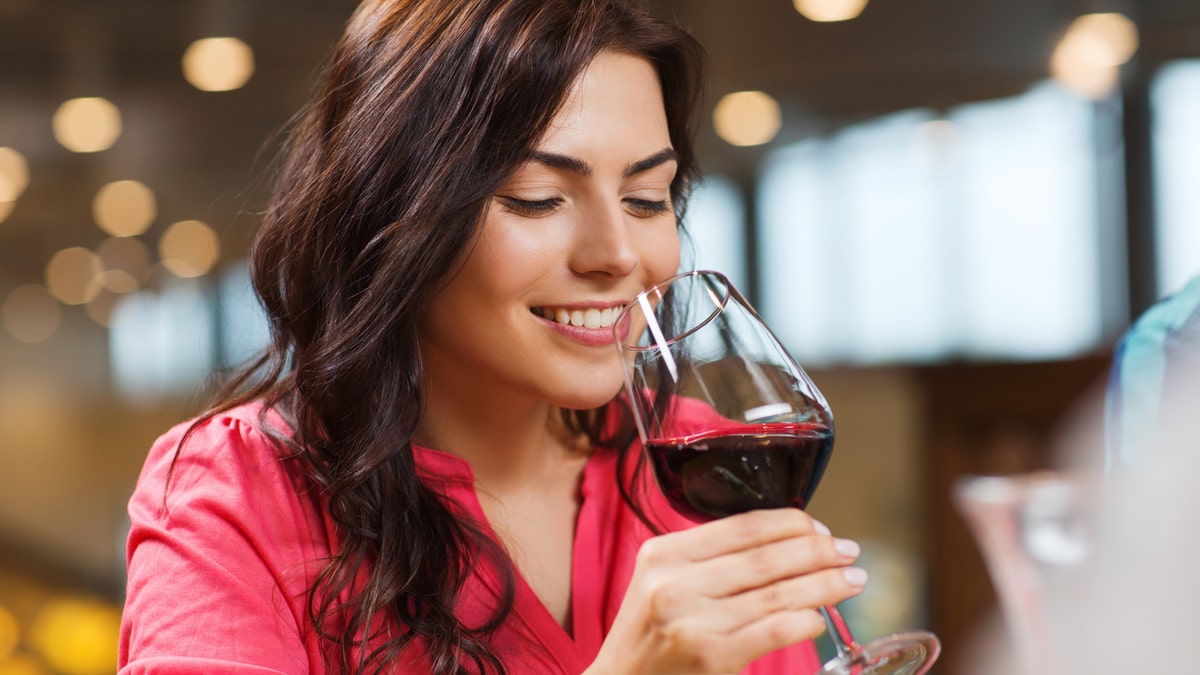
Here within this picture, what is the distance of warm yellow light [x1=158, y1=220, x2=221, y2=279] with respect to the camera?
6.21 metres

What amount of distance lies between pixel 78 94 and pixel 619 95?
4653mm

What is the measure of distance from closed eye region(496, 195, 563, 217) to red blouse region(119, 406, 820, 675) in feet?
0.99

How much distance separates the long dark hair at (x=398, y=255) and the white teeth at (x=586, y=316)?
0.38 ft

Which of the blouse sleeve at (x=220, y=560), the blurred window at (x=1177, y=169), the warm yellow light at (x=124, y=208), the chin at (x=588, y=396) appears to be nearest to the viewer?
the blouse sleeve at (x=220, y=560)

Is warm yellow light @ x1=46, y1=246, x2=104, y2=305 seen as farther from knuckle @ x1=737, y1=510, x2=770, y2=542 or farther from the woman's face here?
knuckle @ x1=737, y1=510, x2=770, y2=542

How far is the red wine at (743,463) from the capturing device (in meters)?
0.85

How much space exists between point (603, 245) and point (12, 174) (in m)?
4.90

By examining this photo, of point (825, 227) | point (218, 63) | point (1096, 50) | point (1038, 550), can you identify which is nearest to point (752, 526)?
point (1038, 550)

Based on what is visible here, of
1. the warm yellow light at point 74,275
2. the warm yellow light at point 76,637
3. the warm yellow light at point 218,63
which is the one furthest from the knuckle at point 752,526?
the warm yellow light at point 74,275

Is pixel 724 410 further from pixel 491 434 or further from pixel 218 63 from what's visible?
pixel 218 63

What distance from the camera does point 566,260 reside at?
1150 millimetres

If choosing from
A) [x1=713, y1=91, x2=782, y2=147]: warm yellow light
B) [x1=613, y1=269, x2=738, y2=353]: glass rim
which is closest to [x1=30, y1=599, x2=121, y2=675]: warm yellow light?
[x1=713, y1=91, x2=782, y2=147]: warm yellow light

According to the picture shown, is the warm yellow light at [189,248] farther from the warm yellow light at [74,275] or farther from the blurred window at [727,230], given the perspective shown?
the blurred window at [727,230]

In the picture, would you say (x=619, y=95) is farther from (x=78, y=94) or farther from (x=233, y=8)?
(x=78, y=94)
